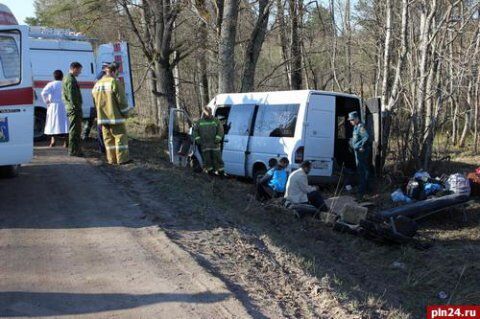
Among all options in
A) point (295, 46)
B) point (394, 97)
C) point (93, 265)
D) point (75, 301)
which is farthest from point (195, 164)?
point (295, 46)

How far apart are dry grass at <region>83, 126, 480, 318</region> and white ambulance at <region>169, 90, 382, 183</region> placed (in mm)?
1255

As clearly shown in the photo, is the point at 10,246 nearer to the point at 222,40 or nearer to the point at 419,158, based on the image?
the point at 419,158

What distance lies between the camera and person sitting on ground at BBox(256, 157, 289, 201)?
9969 millimetres

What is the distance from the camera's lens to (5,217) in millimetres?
6496

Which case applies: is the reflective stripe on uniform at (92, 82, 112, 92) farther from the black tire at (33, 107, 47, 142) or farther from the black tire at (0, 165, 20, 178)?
the black tire at (33, 107, 47, 142)

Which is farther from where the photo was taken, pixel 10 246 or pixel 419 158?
pixel 419 158

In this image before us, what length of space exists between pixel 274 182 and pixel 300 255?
3.95 metres

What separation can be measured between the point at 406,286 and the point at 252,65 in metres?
10.8

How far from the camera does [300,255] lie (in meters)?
6.13

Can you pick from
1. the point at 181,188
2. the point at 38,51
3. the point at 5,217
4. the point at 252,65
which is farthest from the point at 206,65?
the point at 5,217

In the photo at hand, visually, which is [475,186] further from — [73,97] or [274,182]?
[73,97]

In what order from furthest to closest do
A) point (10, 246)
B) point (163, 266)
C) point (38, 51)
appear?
point (38, 51) < point (10, 246) < point (163, 266)

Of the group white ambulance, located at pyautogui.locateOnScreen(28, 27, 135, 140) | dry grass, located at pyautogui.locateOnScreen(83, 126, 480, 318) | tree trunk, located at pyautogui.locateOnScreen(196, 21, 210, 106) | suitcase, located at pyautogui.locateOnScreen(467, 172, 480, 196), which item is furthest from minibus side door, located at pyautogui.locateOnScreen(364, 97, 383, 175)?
tree trunk, located at pyautogui.locateOnScreen(196, 21, 210, 106)

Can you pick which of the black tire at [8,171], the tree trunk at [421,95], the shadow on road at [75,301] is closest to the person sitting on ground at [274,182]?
the tree trunk at [421,95]
